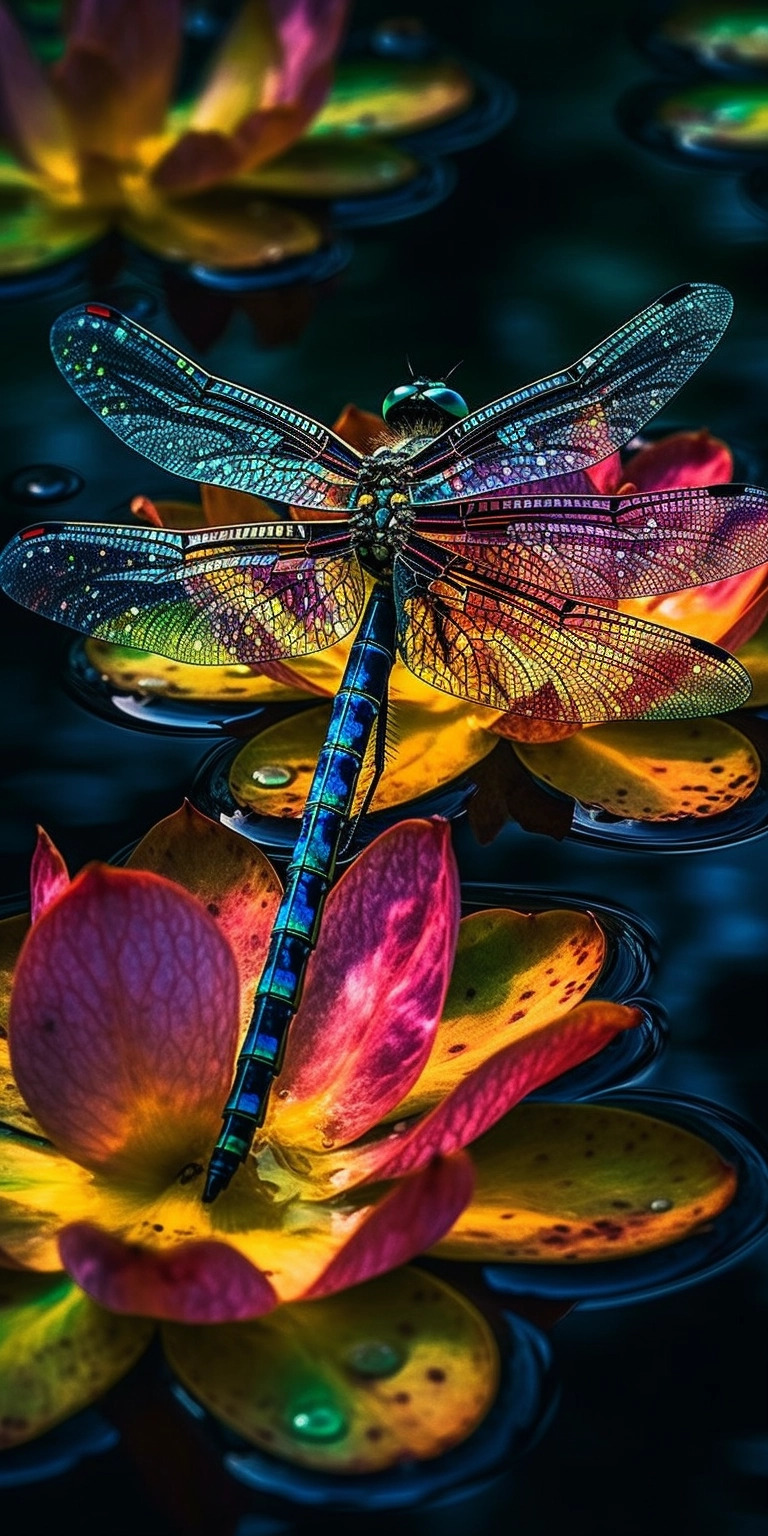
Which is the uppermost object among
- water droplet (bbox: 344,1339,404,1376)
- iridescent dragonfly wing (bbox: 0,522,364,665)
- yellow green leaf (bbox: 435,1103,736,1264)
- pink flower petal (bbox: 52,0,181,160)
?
pink flower petal (bbox: 52,0,181,160)

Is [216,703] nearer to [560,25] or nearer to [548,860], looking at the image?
[548,860]

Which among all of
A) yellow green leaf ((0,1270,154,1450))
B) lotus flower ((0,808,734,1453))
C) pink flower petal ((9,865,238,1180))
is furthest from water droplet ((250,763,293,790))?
yellow green leaf ((0,1270,154,1450))

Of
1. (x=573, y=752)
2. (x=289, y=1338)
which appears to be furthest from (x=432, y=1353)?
(x=573, y=752)

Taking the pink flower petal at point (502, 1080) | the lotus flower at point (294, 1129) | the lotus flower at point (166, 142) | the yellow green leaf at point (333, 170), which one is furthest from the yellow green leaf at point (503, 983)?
the yellow green leaf at point (333, 170)

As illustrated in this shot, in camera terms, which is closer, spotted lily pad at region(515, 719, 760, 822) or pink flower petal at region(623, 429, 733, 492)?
spotted lily pad at region(515, 719, 760, 822)

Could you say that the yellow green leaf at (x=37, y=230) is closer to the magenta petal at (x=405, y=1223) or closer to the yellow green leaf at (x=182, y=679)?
the yellow green leaf at (x=182, y=679)

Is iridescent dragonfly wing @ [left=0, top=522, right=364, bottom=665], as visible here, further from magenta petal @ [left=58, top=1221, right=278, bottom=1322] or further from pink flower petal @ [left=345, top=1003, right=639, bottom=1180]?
magenta petal @ [left=58, top=1221, right=278, bottom=1322]
